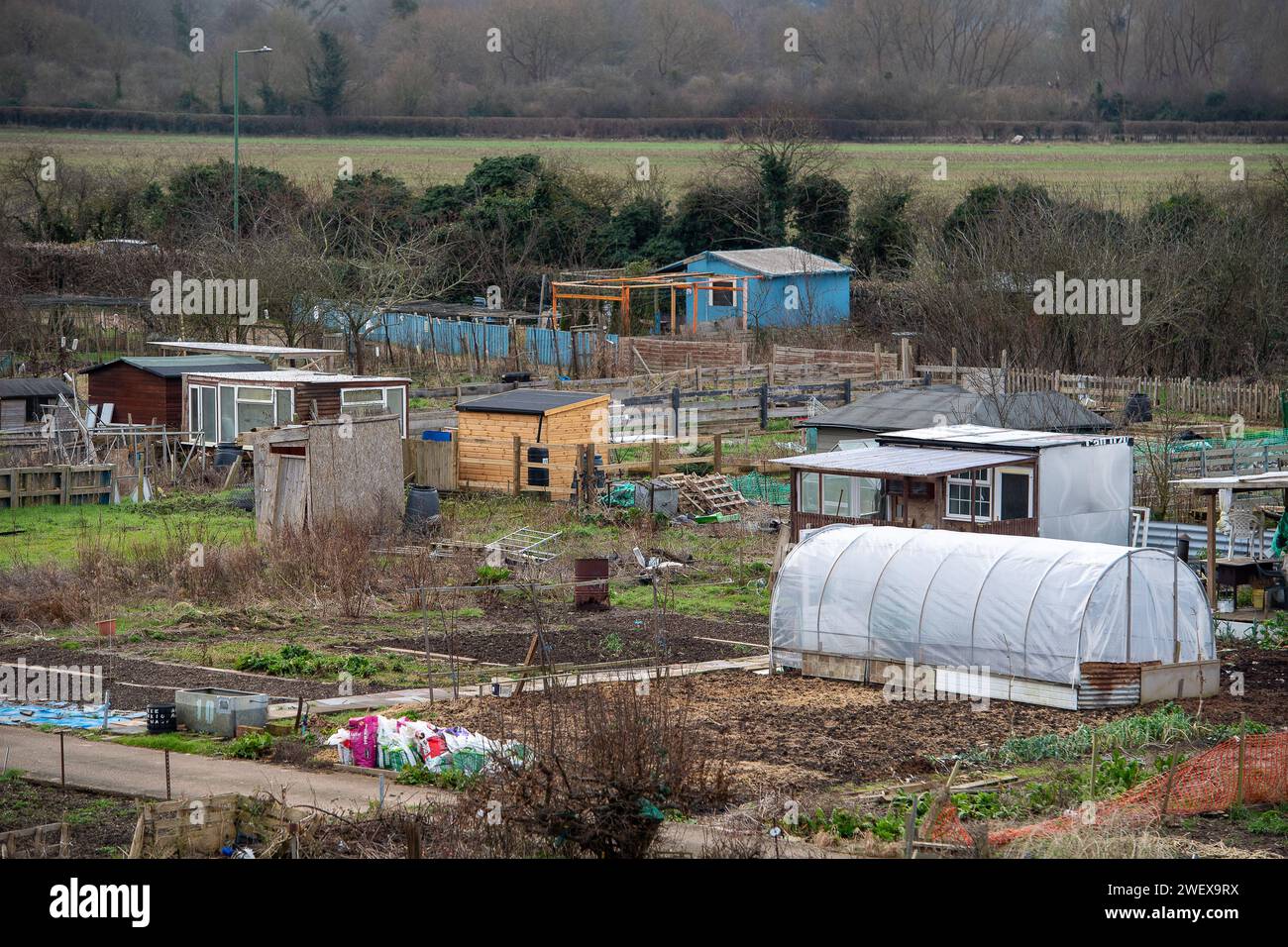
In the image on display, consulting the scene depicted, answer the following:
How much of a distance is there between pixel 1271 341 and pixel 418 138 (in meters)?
76.9

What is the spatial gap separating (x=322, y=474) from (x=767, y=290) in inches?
1344

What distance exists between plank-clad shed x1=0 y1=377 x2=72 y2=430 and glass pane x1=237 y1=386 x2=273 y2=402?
4845mm

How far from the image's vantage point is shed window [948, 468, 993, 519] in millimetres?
27094

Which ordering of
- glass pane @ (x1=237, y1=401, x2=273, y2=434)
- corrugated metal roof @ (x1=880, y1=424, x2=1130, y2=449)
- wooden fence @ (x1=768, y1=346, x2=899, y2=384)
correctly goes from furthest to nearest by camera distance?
wooden fence @ (x1=768, y1=346, x2=899, y2=384) < glass pane @ (x1=237, y1=401, x2=273, y2=434) < corrugated metal roof @ (x1=880, y1=424, x2=1130, y2=449)

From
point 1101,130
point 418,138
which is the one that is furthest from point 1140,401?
point 418,138

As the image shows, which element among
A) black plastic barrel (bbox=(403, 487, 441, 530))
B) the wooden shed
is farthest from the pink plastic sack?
black plastic barrel (bbox=(403, 487, 441, 530))

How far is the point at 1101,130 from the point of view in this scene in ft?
332

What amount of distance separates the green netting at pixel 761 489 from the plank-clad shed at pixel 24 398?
55.2ft

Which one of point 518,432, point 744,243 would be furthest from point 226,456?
point 744,243

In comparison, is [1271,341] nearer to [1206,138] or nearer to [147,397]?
[147,397]

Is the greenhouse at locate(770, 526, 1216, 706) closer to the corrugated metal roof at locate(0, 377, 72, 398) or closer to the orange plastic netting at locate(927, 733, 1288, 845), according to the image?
the orange plastic netting at locate(927, 733, 1288, 845)

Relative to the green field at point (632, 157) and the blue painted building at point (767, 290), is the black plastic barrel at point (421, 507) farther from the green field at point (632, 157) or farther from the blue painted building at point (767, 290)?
the green field at point (632, 157)

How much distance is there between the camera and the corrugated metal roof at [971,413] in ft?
111

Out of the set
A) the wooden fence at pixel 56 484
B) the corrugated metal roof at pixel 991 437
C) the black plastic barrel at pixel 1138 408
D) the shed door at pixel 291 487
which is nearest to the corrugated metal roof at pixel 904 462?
the corrugated metal roof at pixel 991 437
